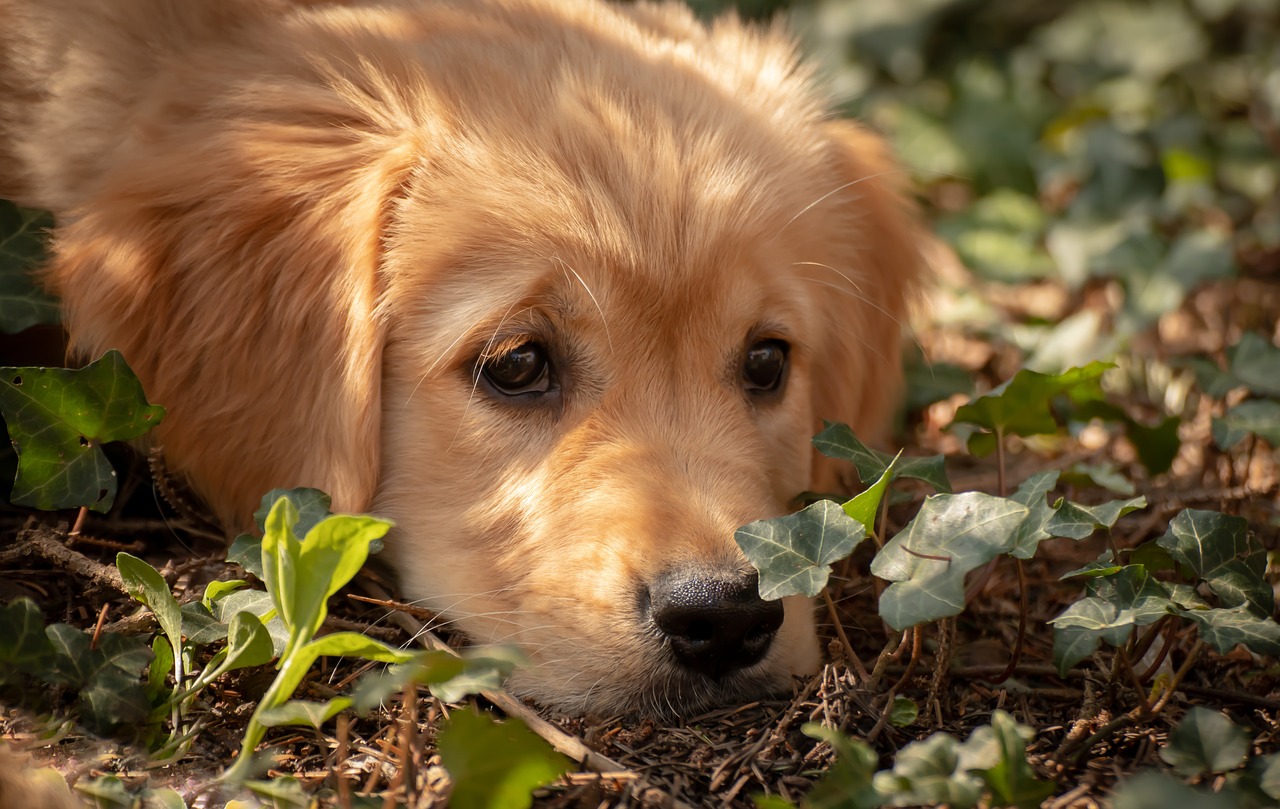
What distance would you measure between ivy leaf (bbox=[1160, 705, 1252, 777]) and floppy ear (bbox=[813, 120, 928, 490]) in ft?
4.76

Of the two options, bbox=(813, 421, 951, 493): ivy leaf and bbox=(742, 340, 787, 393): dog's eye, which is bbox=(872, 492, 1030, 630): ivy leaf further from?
bbox=(742, 340, 787, 393): dog's eye

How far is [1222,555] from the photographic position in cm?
230

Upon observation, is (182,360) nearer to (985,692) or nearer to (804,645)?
(804,645)

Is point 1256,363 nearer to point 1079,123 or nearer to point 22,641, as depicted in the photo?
point 1079,123

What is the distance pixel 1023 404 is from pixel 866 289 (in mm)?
914

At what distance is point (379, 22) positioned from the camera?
118 inches

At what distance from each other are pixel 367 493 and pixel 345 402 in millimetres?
212

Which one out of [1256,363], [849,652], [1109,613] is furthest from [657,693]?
[1256,363]

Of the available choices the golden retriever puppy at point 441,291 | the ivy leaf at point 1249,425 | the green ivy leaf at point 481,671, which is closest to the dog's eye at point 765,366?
Result: the golden retriever puppy at point 441,291

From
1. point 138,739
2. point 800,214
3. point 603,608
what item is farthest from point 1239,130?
point 138,739

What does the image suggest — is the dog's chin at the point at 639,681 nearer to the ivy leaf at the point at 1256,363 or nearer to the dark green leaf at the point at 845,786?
the dark green leaf at the point at 845,786

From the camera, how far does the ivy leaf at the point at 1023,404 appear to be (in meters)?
2.66

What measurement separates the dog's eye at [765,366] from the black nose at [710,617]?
788mm

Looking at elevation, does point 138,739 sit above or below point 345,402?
below
